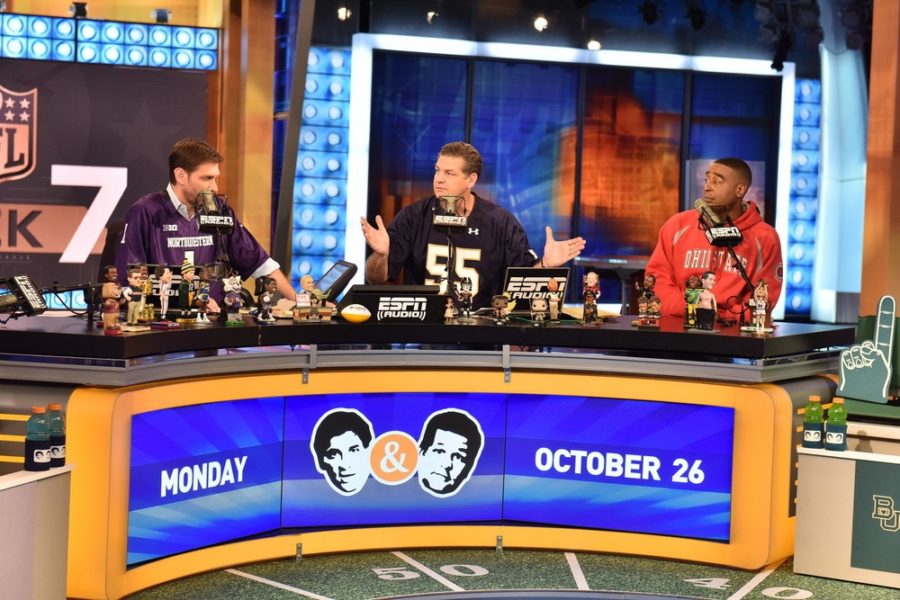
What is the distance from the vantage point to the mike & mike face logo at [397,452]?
4035mm

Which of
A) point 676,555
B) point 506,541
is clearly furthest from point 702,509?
point 506,541

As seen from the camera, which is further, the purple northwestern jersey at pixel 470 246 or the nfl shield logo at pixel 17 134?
the nfl shield logo at pixel 17 134

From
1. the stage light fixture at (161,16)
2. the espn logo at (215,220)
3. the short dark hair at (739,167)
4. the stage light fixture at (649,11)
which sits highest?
the stage light fixture at (649,11)

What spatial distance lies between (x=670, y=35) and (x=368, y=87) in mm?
2951

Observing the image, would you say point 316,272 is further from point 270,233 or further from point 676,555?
point 676,555

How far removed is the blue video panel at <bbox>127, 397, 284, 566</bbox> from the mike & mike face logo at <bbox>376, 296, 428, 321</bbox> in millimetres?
477

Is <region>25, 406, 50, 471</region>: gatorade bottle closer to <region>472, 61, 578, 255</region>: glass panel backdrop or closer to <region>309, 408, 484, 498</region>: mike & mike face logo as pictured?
<region>309, 408, 484, 498</region>: mike & mike face logo

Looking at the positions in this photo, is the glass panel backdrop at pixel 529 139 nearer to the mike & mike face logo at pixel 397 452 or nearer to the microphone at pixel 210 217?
the mike & mike face logo at pixel 397 452

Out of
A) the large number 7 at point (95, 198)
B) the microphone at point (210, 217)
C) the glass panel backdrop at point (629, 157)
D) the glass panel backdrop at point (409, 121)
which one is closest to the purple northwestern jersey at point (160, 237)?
the microphone at point (210, 217)

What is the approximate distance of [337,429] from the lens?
13.3 feet

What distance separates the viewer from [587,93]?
440 inches

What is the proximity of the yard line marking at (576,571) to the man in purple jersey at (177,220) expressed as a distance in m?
1.48

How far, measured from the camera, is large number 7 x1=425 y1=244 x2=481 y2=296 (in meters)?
4.87

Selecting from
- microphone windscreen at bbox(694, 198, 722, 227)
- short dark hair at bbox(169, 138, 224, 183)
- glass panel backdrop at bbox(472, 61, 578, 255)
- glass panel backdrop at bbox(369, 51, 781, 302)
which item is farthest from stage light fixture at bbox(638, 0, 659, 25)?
short dark hair at bbox(169, 138, 224, 183)
